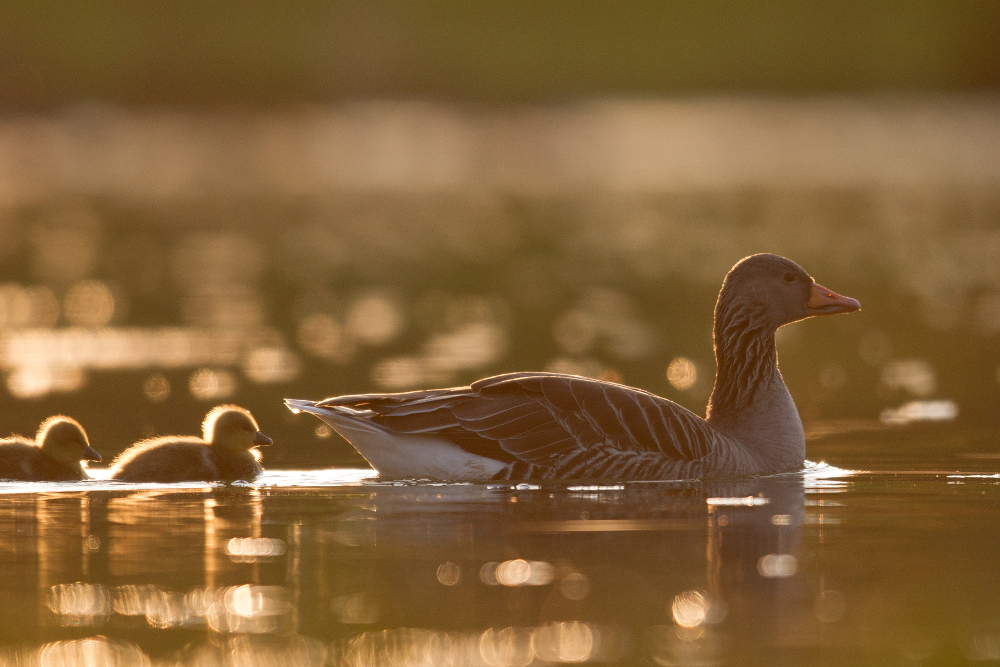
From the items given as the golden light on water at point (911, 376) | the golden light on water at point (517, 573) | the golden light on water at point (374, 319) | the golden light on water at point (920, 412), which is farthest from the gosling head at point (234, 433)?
the golden light on water at point (374, 319)

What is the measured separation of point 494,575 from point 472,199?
3847cm

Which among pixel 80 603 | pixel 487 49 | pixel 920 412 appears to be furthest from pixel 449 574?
pixel 487 49

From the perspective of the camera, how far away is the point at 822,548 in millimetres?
9672

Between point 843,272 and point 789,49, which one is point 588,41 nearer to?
point 789,49

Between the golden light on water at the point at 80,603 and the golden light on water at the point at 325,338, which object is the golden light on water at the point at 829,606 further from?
the golden light on water at the point at 325,338

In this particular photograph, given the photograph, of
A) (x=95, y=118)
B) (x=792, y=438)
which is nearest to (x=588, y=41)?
(x=95, y=118)

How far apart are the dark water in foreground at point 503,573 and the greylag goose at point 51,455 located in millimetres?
262

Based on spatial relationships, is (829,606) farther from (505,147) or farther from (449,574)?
(505,147)

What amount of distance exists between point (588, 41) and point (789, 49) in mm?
12837

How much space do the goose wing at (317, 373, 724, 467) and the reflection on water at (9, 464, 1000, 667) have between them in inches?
11.4

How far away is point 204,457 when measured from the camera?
12.4 m

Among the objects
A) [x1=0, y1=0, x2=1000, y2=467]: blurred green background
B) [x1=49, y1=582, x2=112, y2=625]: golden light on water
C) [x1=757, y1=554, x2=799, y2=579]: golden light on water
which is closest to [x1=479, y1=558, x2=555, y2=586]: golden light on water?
[x1=757, y1=554, x2=799, y2=579]: golden light on water

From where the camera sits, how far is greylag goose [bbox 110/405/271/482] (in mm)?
12289

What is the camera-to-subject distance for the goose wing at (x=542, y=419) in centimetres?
1200
